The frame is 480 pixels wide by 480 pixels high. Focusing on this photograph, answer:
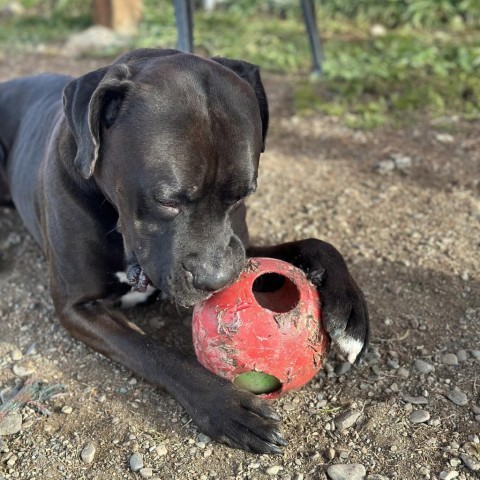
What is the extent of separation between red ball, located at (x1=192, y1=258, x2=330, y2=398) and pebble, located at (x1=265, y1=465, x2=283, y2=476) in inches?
13.0

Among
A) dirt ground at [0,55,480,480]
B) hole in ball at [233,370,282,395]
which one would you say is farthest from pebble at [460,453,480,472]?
hole in ball at [233,370,282,395]

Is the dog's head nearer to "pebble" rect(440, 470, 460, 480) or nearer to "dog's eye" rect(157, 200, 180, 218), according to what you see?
"dog's eye" rect(157, 200, 180, 218)

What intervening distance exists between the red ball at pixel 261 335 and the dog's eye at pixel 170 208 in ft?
1.28

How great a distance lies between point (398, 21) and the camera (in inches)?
345

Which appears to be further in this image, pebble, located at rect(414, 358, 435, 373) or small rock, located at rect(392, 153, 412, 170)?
small rock, located at rect(392, 153, 412, 170)

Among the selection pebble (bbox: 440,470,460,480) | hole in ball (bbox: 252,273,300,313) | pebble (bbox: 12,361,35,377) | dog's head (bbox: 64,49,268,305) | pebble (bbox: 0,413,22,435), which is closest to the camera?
pebble (bbox: 440,470,460,480)

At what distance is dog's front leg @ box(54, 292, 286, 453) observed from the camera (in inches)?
115

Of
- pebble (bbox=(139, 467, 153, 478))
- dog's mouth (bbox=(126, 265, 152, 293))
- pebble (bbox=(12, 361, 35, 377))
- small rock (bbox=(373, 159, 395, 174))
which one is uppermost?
dog's mouth (bbox=(126, 265, 152, 293))

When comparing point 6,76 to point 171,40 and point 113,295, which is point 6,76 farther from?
point 113,295

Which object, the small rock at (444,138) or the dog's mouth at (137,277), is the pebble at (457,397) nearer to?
the dog's mouth at (137,277)

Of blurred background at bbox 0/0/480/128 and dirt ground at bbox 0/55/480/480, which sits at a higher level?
dirt ground at bbox 0/55/480/480

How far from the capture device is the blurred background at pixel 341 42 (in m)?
6.52

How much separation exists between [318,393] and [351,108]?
147 inches

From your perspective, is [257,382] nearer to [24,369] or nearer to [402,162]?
[24,369]
